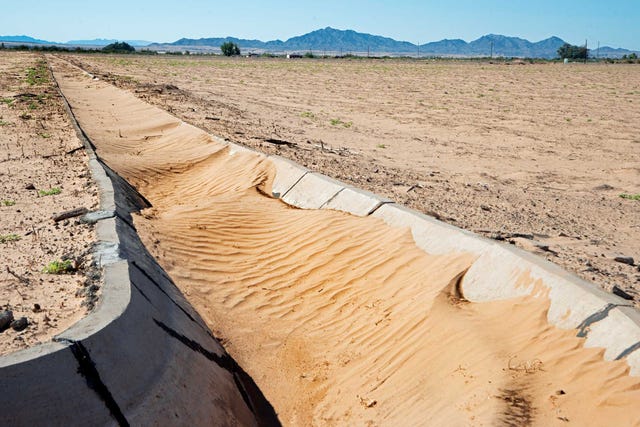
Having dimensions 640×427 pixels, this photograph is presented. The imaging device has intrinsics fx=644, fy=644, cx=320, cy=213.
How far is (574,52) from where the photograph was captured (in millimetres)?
130250

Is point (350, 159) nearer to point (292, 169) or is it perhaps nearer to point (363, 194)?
point (292, 169)

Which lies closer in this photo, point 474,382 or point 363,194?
point 474,382

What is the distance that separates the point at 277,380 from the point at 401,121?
16.0 m

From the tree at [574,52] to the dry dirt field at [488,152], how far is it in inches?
3836

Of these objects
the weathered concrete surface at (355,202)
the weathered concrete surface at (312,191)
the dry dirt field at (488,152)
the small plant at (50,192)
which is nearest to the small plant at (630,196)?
the dry dirt field at (488,152)

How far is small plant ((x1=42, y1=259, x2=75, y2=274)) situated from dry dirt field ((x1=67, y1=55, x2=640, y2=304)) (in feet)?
15.4

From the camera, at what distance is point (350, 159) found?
13.7 m

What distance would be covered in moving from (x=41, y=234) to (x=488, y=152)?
10.7 metres

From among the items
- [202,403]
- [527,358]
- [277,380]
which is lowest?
[277,380]

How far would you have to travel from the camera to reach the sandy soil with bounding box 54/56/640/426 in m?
4.54

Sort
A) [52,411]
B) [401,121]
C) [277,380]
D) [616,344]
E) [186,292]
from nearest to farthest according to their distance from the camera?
[52,411]
[616,344]
[277,380]
[186,292]
[401,121]

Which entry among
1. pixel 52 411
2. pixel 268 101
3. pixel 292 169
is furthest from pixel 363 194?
pixel 268 101

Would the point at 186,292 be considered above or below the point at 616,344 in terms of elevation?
below

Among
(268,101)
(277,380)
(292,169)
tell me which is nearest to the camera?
(277,380)
